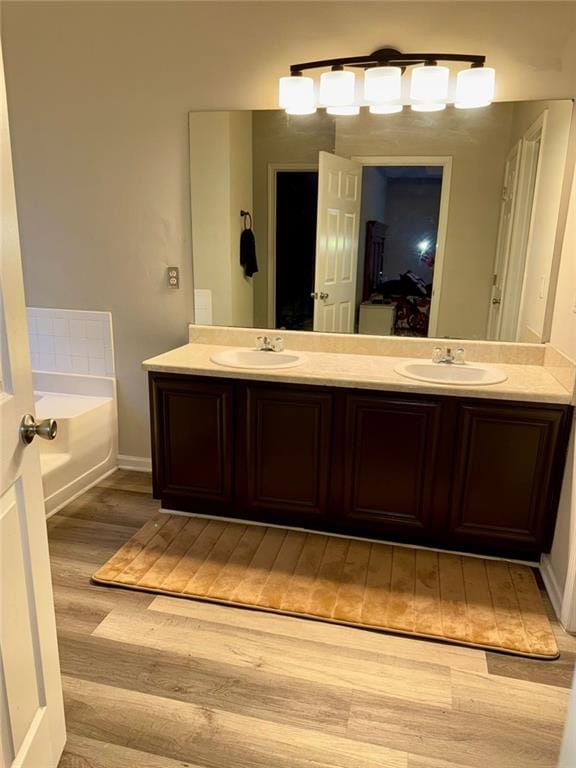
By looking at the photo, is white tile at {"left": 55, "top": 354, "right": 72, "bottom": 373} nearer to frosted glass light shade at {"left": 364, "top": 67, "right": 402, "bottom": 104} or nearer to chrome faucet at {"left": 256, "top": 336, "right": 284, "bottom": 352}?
chrome faucet at {"left": 256, "top": 336, "right": 284, "bottom": 352}

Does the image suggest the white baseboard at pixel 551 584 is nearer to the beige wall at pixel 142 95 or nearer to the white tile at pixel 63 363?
the beige wall at pixel 142 95

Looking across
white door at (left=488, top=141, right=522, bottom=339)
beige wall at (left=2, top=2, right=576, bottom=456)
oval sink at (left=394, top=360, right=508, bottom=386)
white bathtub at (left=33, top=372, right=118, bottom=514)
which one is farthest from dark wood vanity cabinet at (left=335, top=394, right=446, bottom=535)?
white bathtub at (left=33, top=372, right=118, bottom=514)

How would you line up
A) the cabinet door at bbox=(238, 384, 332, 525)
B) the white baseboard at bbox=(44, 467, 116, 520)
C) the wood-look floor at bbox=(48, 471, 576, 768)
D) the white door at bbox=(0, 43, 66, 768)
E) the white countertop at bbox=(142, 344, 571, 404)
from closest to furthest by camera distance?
the white door at bbox=(0, 43, 66, 768), the wood-look floor at bbox=(48, 471, 576, 768), the white countertop at bbox=(142, 344, 571, 404), the cabinet door at bbox=(238, 384, 332, 525), the white baseboard at bbox=(44, 467, 116, 520)

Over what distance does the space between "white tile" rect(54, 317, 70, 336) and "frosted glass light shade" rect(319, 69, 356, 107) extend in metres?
1.89

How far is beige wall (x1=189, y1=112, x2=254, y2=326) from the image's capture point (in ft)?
9.18

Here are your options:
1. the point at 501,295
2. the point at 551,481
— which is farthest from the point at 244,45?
the point at 551,481

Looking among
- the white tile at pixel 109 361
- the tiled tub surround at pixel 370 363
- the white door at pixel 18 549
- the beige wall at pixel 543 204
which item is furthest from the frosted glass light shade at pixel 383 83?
the white tile at pixel 109 361

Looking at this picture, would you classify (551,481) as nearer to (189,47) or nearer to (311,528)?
(311,528)

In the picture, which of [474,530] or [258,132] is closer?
[474,530]

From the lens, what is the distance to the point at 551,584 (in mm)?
2271

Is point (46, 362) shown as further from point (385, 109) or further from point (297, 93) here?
point (385, 109)

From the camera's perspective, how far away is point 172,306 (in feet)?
10.1

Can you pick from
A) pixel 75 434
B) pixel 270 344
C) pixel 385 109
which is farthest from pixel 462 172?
pixel 75 434

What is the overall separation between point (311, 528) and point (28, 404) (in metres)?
1.73
